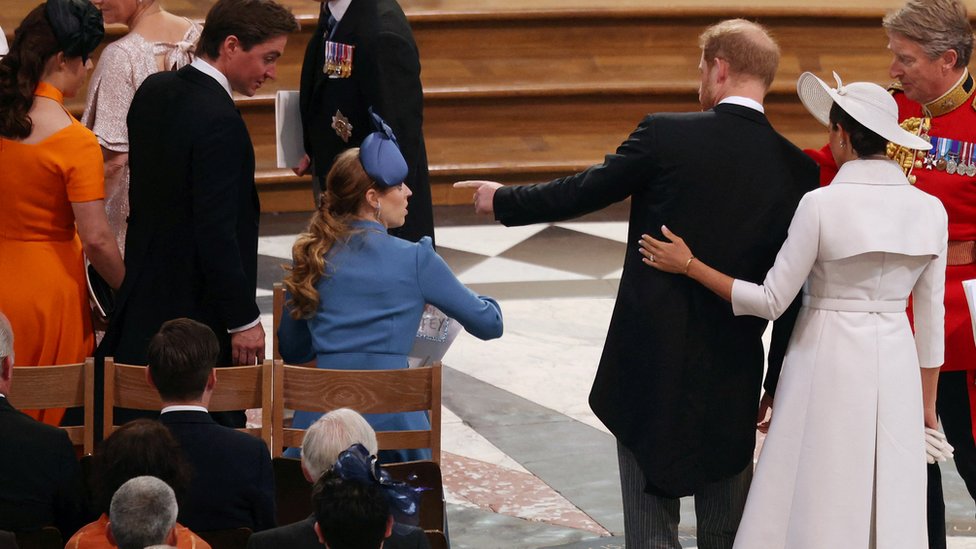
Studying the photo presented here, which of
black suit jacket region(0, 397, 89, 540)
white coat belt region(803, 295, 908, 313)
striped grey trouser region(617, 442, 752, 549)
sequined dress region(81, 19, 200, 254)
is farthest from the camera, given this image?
sequined dress region(81, 19, 200, 254)

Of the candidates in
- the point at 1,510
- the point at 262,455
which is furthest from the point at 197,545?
the point at 1,510

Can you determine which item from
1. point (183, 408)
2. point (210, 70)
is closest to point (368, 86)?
point (210, 70)

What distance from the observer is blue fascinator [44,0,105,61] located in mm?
3146

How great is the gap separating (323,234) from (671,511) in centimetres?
102

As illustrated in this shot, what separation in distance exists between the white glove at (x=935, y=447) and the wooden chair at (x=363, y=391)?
3.65 feet

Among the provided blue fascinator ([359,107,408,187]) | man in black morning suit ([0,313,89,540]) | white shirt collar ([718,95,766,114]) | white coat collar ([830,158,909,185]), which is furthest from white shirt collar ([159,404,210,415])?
white coat collar ([830,158,909,185])

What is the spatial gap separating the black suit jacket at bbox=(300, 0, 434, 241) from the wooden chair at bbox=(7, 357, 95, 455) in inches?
51.2

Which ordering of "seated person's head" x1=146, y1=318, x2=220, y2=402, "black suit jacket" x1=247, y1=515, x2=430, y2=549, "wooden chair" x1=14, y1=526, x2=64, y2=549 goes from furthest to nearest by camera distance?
"seated person's head" x1=146, y1=318, x2=220, y2=402 < "wooden chair" x1=14, y1=526, x2=64, y2=549 < "black suit jacket" x1=247, y1=515, x2=430, y2=549

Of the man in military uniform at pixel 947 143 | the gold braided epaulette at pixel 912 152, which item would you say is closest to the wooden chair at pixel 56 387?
the man in military uniform at pixel 947 143

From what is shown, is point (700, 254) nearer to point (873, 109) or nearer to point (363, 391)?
point (873, 109)

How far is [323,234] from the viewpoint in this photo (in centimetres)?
301

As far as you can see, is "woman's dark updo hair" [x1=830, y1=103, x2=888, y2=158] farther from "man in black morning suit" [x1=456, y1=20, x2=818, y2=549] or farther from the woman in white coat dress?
"man in black morning suit" [x1=456, y1=20, x2=818, y2=549]

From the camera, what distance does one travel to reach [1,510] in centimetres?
254

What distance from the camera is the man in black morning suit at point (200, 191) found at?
312cm
